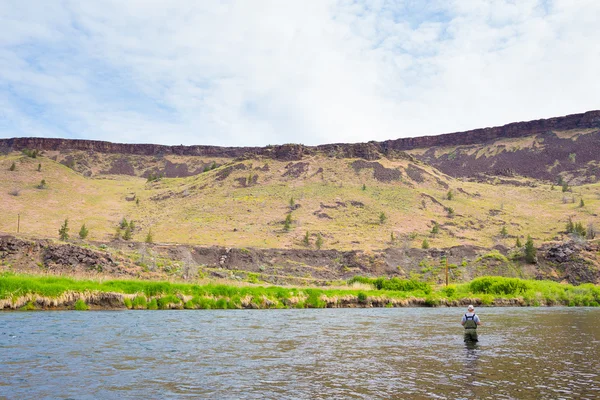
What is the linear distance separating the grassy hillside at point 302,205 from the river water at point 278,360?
6009 centimetres

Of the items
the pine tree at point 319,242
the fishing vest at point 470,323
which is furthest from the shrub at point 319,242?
the fishing vest at point 470,323

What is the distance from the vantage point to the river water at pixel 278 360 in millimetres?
12484

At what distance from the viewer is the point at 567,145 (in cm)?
A: 17912

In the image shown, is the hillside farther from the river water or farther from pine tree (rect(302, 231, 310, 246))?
the river water

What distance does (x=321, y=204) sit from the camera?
111m

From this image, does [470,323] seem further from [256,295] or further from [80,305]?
[80,305]

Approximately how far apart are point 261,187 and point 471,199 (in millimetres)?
53546

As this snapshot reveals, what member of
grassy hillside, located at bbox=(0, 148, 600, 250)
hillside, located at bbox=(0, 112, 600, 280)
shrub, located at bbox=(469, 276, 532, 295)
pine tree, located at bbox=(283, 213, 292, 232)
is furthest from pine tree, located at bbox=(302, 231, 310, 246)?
shrub, located at bbox=(469, 276, 532, 295)

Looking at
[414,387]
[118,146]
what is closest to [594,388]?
[414,387]

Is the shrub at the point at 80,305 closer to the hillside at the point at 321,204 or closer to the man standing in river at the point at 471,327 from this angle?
the man standing in river at the point at 471,327

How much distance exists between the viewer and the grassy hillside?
92812 millimetres

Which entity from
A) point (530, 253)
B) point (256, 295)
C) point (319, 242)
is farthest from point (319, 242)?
point (256, 295)

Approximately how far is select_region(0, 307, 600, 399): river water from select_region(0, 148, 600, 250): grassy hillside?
60091 millimetres

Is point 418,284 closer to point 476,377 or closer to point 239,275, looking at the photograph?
point 239,275
